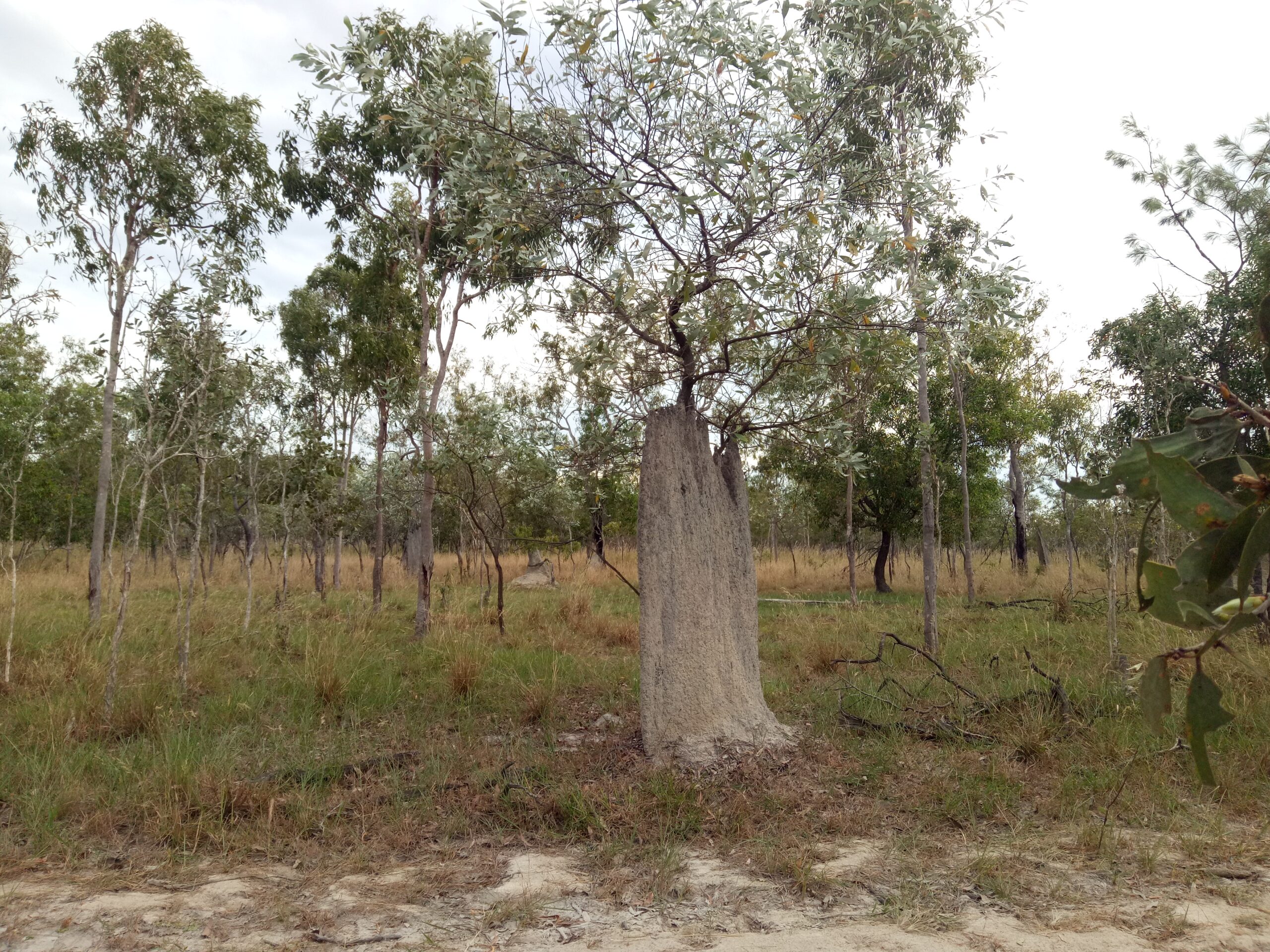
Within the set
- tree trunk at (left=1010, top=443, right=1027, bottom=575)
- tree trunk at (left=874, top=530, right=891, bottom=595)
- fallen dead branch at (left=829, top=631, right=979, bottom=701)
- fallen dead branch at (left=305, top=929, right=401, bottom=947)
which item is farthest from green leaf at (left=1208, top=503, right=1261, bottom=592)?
tree trunk at (left=1010, top=443, right=1027, bottom=575)

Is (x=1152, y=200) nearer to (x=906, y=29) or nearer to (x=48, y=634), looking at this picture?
(x=906, y=29)

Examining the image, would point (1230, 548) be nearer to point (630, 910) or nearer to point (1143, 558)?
point (1143, 558)

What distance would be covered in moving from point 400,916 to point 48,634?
26.7ft

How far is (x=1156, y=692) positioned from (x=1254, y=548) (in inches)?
14.0

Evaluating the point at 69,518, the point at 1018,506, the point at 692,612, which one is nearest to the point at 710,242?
the point at 692,612

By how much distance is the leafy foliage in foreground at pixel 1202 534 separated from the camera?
3.08 feet

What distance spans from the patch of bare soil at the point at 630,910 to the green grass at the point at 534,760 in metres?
0.20

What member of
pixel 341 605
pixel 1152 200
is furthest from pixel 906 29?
pixel 341 605

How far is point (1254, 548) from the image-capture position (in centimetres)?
92

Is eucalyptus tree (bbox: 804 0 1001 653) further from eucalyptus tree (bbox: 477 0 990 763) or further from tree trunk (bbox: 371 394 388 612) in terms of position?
tree trunk (bbox: 371 394 388 612)

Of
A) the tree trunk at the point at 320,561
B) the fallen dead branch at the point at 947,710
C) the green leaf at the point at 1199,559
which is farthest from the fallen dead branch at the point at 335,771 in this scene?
the tree trunk at the point at 320,561

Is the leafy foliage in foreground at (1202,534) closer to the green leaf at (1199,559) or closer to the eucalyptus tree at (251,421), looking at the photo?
the green leaf at (1199,559)

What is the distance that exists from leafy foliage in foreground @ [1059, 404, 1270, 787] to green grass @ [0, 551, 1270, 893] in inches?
99.5

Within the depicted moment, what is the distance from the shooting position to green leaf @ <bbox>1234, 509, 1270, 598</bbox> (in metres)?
0.91
